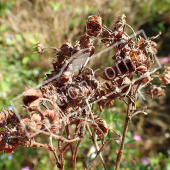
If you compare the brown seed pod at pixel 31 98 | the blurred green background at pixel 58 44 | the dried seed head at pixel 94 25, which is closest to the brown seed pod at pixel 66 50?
the dried seed head at pixel 94 25

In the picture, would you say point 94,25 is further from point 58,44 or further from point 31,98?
point 58,44

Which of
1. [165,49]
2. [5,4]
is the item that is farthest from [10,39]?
[165,49]

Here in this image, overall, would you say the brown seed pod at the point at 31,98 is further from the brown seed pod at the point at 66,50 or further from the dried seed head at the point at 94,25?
the dried seed head at the point at 94,25

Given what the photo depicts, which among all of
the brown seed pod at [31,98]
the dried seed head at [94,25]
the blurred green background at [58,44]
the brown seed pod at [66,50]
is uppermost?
the blurred green background at [58,44]

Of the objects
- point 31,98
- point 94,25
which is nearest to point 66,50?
point 94,25

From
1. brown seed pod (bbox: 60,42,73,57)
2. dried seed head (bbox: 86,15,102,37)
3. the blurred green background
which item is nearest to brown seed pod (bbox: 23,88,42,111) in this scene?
brown seed pod (bbox: 60,42,73,57)

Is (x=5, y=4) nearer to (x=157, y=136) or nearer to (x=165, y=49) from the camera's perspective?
(x=165, y=49)

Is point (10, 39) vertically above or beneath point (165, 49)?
above

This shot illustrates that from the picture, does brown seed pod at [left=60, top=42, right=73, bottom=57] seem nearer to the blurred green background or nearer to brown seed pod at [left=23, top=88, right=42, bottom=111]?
brown seed pod at [left=23, top=88, right=42, bottom=111]
